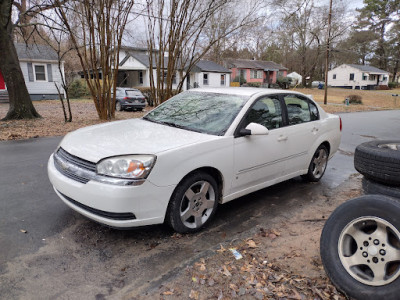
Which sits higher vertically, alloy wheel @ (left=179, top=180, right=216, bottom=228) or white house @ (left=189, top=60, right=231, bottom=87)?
white house @ (left=189, top=60, right=231, bottom=87)

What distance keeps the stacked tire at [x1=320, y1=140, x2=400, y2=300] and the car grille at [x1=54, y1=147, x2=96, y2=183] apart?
2.28m

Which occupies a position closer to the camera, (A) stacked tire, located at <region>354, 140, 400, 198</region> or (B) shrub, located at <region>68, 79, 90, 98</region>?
(A) stacked tire, located at <region>354, 140, 400, 198</region>

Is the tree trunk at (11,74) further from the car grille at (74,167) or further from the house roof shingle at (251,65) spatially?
the house roof shingle at (251,65)

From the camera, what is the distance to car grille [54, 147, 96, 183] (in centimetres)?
327

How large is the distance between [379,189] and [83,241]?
3.01m

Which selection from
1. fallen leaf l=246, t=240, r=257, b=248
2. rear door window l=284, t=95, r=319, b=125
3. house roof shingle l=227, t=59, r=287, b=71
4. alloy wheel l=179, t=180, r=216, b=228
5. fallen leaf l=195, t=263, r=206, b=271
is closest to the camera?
fallen leaf l=195, t=263, r=206, b=271

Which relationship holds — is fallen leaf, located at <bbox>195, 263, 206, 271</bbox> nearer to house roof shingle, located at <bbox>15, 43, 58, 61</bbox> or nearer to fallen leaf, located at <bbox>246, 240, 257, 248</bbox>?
fallen leaf, located at <bbox>246, 240, 257, 248</bbox>

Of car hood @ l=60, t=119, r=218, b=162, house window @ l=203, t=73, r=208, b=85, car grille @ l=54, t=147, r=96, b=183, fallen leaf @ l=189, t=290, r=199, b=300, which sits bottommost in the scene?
fallen leaf @ l=189, t=290, r=199, b=300

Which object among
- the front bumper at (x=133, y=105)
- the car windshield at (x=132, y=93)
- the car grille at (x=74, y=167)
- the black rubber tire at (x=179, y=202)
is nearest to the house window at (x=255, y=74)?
the car windshield at (x=132, y=93)

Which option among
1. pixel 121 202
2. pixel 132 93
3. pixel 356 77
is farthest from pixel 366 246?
pixel 356 77

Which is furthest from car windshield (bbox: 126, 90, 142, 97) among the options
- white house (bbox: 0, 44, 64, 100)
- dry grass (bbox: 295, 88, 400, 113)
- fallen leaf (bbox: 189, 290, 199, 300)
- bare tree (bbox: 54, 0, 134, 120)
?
fallen leaf (bbox: 189, 290, 199, 300)

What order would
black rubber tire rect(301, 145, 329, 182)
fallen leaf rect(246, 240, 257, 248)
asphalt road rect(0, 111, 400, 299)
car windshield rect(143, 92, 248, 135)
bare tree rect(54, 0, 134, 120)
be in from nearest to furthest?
asphalt road rect(0, 111, 400, 299)
fallen leaf rect(246, 240, 257, 248)
car windshield rect(143, 92, 248, 135)
black rubber tire rect(301, 145, 329, 182)
bare tree rect(54, 0, 134, 120)

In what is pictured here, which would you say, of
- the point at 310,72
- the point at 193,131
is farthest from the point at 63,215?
the point at 310,72

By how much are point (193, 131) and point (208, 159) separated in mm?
540
